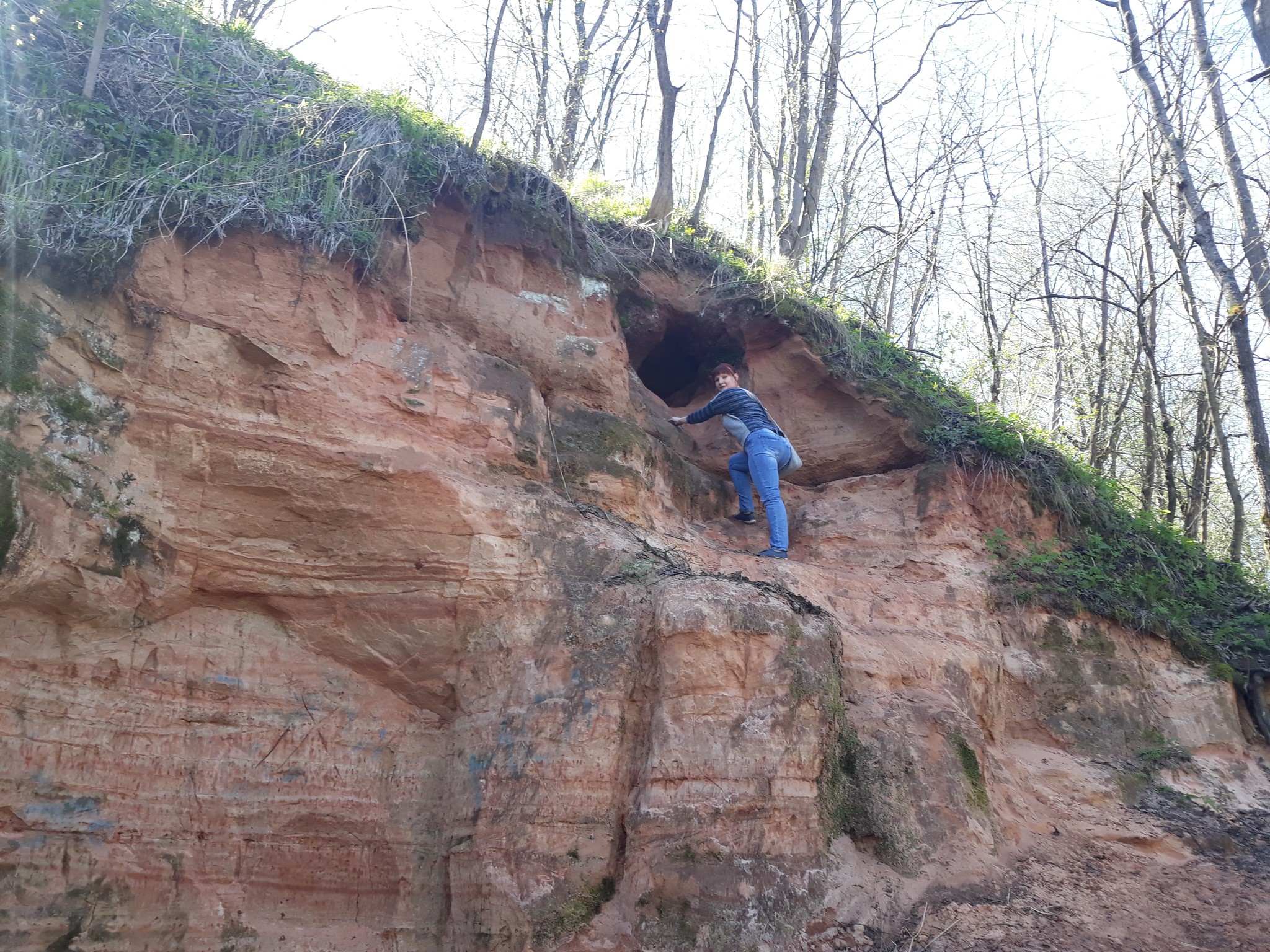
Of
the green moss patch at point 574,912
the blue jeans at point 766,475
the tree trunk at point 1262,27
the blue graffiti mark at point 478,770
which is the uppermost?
the tree trunk at point 1262,27

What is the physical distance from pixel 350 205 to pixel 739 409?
337 centimetres

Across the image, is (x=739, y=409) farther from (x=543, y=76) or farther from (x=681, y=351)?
(x=543, y=76)

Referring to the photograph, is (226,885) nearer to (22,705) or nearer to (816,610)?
(22,705)

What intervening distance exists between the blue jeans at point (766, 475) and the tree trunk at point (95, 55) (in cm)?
516

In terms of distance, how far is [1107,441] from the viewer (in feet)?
40.9

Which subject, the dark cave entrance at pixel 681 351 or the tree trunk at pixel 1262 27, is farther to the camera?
the dark cave entrance at pixel 681 351

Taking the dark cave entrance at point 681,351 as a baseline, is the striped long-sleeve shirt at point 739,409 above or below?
below

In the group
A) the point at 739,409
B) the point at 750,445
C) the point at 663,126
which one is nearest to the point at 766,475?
the point at 750,445

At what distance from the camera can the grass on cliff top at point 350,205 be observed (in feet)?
18.6

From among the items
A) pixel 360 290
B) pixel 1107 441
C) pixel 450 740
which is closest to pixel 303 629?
pixel 450 740

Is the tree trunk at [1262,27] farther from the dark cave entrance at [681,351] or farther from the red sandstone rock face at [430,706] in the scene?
the red sandstone rock face at [430,706]

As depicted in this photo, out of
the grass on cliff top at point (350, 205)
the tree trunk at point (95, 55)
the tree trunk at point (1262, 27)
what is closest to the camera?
the grass on cliff top at point (350, 205)

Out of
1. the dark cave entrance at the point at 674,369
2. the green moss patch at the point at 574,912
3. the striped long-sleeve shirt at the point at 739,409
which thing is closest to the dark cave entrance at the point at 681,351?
the dark cave entrance at the point at 674,369

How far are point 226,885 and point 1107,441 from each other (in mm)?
11625
